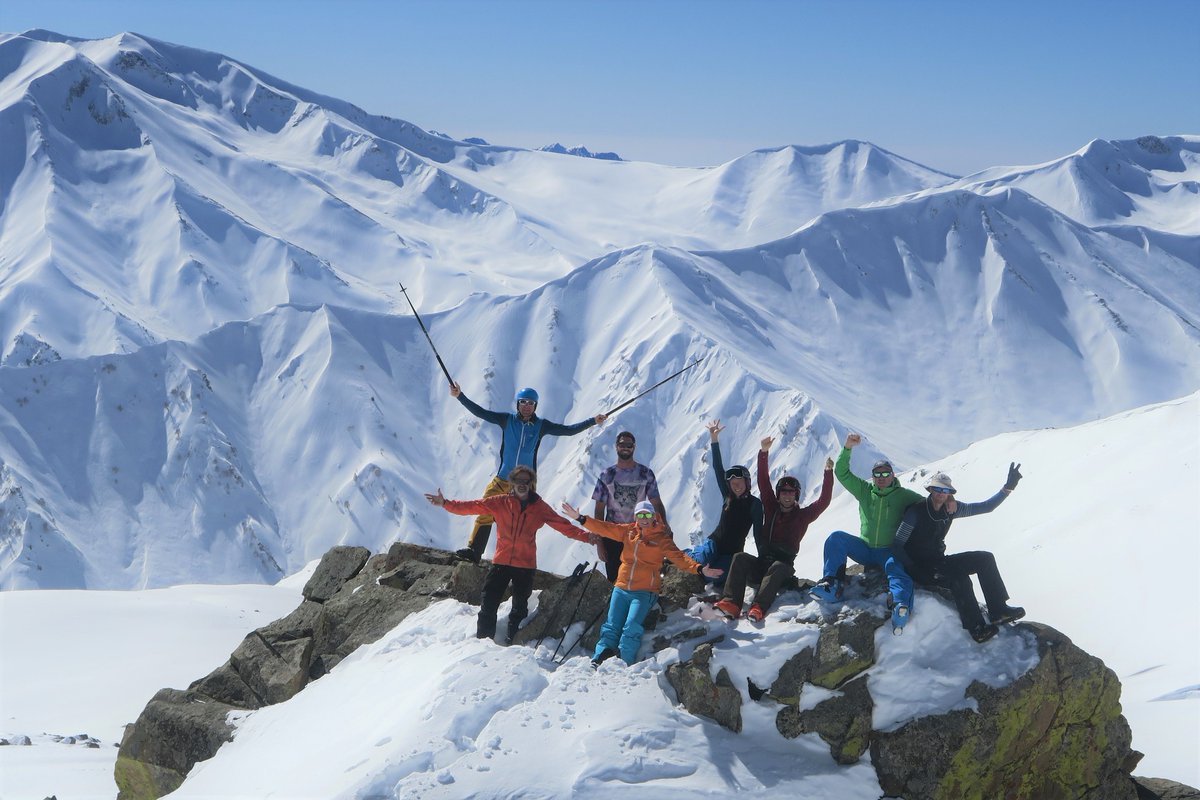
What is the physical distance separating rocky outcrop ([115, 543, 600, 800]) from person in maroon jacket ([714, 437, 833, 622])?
1.62 metres

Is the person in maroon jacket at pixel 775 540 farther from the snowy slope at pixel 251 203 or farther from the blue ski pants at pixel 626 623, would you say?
the snowy slope at pixel 251 203

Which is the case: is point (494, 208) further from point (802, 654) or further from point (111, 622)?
point (802, 654)

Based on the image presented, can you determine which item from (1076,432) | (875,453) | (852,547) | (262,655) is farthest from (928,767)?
(875,453)

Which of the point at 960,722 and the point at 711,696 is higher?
the point at 711,696

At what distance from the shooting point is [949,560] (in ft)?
37.7

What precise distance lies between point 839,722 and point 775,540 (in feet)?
7.66

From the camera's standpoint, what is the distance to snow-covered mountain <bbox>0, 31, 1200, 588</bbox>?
9406 centimetres

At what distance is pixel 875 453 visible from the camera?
90.9 metres

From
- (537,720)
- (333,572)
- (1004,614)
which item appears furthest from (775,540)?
(333,572)

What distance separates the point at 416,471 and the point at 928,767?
9248 cm

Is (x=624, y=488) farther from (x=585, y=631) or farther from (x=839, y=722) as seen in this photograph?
(x=839, y=722)

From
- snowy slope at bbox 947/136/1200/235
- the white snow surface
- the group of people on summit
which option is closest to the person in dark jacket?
the group of people on summit

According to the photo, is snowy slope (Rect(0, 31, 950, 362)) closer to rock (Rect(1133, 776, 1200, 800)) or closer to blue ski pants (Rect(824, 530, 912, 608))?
blue ski pants (Rect(824, 530, 912, 608))

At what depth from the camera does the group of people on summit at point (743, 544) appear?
11461 mm
